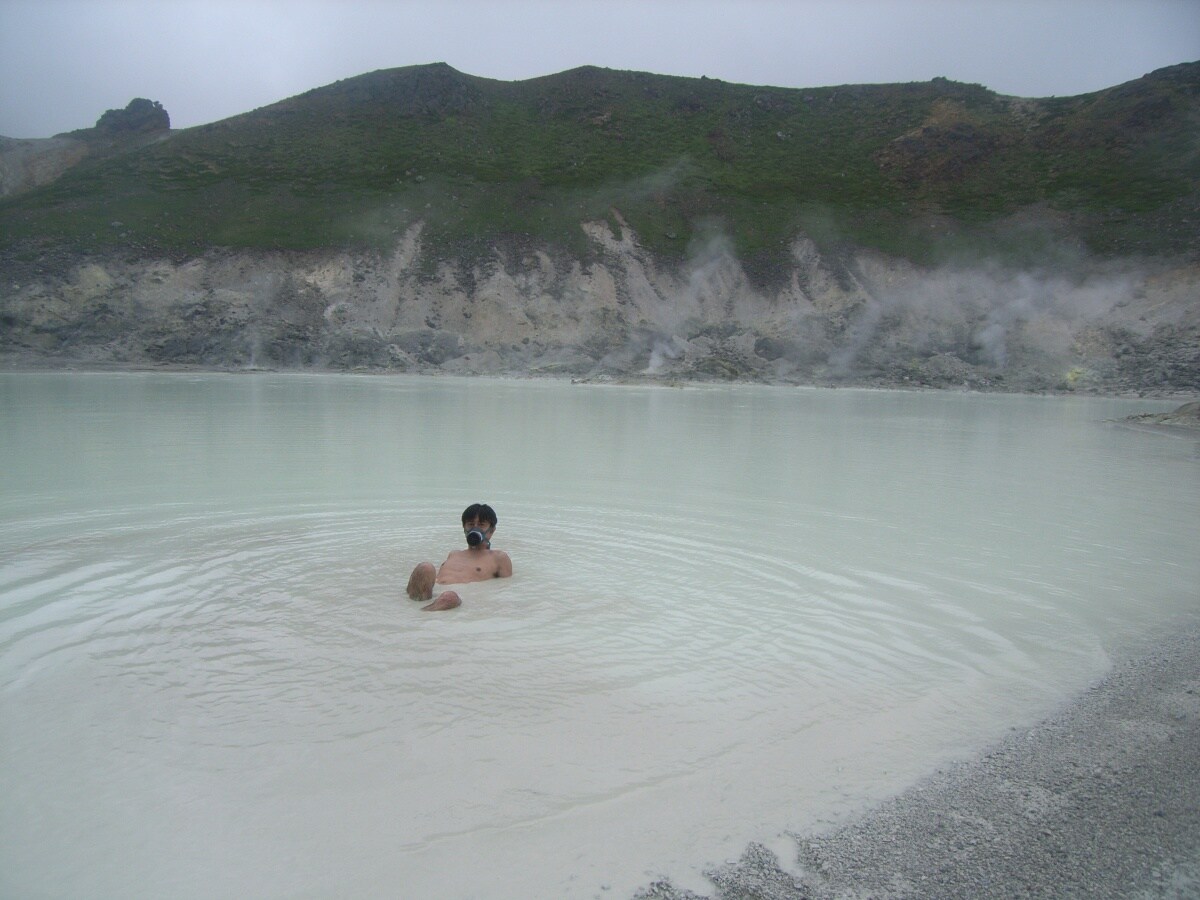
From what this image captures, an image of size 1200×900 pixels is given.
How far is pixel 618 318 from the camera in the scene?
52.6 meters

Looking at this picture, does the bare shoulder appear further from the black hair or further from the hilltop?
the hilltop

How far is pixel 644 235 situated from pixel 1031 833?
58.6 m

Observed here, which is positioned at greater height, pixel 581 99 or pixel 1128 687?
pixel 581 99

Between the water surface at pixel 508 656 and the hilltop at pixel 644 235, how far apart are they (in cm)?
3820

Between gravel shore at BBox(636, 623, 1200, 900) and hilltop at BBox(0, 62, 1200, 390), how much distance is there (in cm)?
4502

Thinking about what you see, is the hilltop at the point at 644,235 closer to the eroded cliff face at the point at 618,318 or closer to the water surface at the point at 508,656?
the eroded cliff face at the point at 618,318

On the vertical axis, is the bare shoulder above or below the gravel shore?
above

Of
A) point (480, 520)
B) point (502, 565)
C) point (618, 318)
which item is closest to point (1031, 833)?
point (502, 565)

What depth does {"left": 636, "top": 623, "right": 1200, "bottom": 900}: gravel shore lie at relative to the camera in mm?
3053

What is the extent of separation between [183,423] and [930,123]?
76426 millimetres

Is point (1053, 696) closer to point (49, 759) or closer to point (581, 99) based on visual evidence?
point (49, 759)

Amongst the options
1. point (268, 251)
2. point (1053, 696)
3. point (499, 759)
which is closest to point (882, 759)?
point (1053, 696)

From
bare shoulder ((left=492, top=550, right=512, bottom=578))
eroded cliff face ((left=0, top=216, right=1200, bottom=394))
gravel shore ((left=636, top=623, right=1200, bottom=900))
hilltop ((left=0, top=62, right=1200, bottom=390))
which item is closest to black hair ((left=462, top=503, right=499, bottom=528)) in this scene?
bare shoulder ((left=492, top=550, right=512, bottom=578))

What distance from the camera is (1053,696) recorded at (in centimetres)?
487
